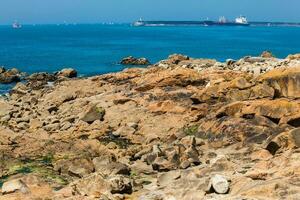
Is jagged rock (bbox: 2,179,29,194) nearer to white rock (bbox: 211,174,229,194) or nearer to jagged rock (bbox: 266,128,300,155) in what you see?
white rock (bbox: 211,174,229,194)

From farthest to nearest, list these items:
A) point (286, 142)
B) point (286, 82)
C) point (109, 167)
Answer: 1. point (286, 82)
2. point (109, 167)
3. point (286, 142)

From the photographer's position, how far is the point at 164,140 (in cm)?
3042

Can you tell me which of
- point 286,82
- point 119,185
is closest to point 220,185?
point 119,185

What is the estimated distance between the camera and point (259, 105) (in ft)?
94.3

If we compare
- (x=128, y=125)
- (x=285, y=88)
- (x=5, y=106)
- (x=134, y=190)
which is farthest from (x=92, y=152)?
(x=5, y=106)

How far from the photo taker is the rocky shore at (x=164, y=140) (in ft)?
64.1

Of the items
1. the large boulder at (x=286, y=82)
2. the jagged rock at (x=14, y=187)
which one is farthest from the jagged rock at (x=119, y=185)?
the large boulder at (x=286, y=82)

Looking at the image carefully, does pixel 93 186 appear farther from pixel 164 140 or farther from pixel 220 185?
pixel 164 140

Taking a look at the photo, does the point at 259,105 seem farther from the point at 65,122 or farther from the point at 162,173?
the point at 65,122

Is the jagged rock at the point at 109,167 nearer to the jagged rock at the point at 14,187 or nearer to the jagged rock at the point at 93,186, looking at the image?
the jagged rock at the point at 93,186

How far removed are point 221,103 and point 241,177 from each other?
14.5 meters

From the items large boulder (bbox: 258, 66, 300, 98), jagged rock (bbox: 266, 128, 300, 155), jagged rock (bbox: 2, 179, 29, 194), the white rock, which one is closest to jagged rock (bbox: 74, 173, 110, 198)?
jagged rock (bbox: 2, 179, 29, 194)

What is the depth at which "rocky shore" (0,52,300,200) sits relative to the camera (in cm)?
1953

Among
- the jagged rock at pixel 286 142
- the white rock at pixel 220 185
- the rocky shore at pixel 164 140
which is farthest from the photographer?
the jagged rock at pixel 286 142
